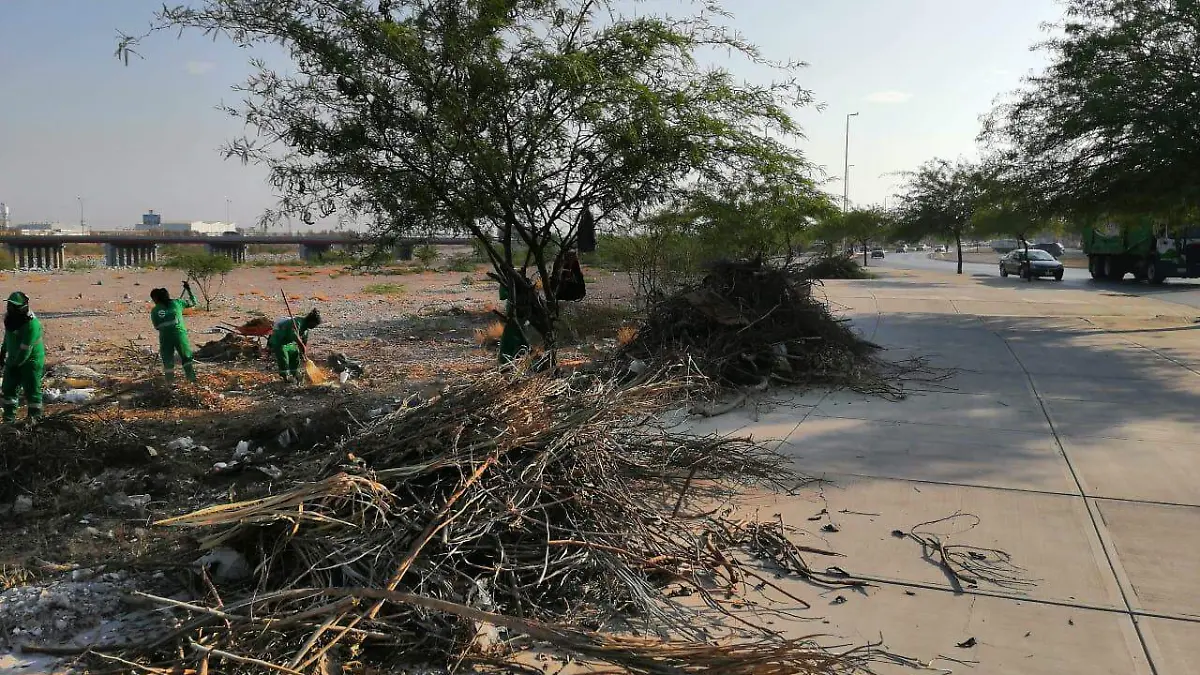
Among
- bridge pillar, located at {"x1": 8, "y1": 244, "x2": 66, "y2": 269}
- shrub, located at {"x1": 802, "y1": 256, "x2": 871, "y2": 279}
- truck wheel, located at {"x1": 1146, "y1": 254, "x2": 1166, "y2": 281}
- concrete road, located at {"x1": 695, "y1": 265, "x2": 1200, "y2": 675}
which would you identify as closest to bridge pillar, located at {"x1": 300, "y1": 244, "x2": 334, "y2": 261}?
shrub, located at {"x1": 802, "y1": 256, "x2": 871, "y2": 279}

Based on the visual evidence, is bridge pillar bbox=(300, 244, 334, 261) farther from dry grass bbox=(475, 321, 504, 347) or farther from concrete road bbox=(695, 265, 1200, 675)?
concrete road bbox=(695, 265, 1200, 675)

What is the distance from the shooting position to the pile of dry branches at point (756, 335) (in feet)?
31.5

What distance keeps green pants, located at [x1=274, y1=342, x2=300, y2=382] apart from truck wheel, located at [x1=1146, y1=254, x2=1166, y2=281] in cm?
3090

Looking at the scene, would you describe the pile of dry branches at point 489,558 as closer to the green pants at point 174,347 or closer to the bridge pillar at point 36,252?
the green pants at point 174,347

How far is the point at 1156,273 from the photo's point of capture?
1221 inches

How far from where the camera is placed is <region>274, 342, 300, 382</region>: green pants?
10383 millimetres

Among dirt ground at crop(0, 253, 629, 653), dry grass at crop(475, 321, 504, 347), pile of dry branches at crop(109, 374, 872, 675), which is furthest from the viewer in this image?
dry grass at crop(475, 321, 504, 347)

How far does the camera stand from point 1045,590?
4250 millimetres

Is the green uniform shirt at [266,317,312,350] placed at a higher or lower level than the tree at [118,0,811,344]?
lower

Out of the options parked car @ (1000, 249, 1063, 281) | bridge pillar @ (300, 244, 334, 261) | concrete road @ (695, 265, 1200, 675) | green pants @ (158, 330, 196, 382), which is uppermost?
bridge pillar @ (300, 244, 334, 261)

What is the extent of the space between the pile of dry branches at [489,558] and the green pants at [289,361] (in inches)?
239

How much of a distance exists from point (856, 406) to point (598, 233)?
11.5 feet

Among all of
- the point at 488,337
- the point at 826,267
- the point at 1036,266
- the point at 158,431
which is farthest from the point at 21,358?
the point at 1036,266

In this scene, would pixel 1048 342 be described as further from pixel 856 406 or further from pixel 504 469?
pixel 504 469
